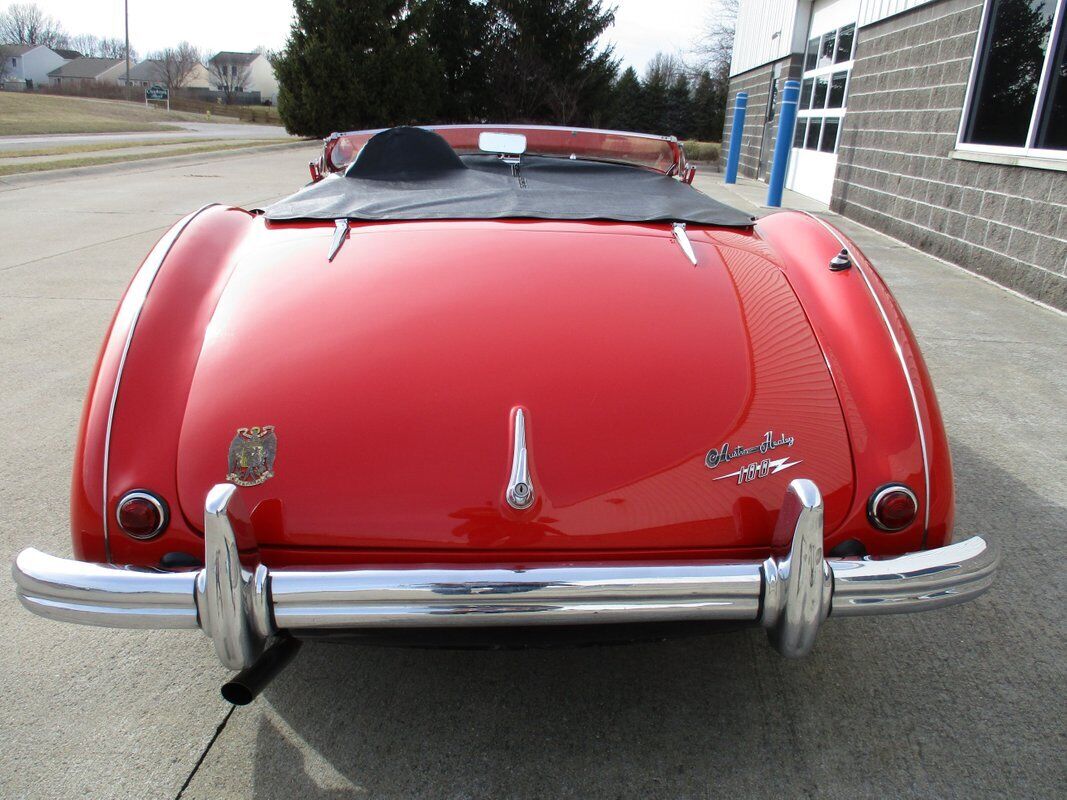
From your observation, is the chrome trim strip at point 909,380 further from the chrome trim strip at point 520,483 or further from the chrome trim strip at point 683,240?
the chrome trim strip at point 520,483

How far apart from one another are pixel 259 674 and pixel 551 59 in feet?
85.4

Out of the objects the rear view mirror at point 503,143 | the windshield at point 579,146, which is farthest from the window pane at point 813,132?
the rear view mirror at point 503,143

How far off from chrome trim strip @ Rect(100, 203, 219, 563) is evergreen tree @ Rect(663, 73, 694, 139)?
32779mm

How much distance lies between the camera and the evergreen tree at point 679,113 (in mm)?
32969

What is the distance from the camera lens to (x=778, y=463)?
167 cm

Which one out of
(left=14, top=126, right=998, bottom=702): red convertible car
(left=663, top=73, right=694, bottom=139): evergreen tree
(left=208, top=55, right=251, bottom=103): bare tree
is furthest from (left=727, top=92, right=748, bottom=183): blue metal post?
(left=208, top=55, right=251, bottom=103): bare tree

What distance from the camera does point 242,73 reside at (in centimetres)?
8794

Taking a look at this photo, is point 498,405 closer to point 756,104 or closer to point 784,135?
point 784,135

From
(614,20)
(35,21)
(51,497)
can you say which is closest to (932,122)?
(51,497)

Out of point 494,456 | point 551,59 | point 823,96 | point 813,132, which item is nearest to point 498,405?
point 494,456

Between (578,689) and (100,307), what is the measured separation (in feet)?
14.6

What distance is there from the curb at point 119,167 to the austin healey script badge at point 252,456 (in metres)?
11.3

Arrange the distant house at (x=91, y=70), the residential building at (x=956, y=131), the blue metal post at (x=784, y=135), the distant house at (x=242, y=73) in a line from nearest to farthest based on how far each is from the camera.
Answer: the residential building at (x=956, y=131) < the blue metal post at (x=784, y=135) < the distant house at (x=242, y=73) < the distant house at (x=91, y=70)

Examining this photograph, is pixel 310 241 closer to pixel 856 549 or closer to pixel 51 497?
pixel 51 497
